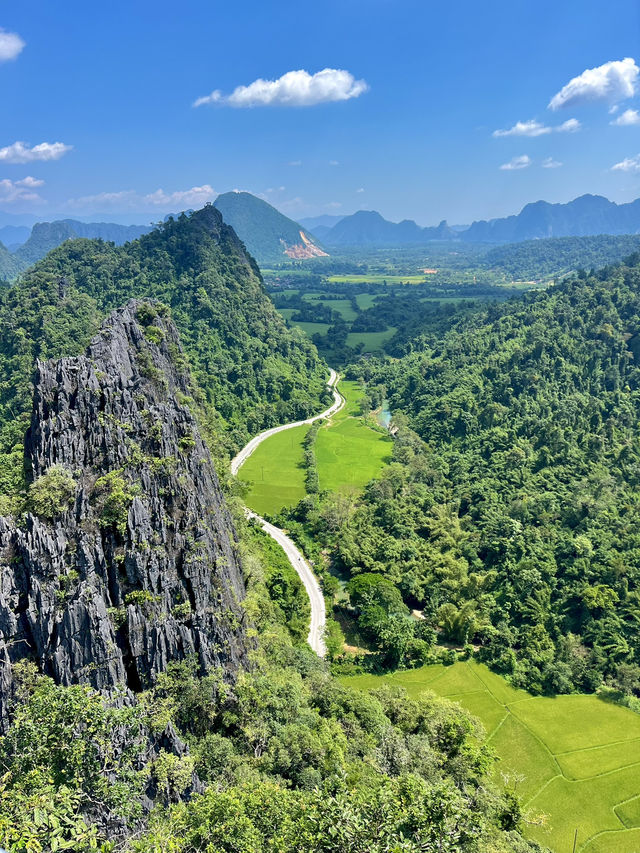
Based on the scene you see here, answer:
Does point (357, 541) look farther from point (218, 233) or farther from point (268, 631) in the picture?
point (218, 233)

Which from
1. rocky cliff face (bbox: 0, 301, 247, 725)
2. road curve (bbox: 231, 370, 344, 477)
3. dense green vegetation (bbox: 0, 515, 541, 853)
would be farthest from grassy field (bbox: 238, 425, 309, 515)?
dense green vegetation (bbox: 0, 515, 541, 853)

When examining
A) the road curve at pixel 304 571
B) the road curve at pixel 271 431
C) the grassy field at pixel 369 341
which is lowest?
the road curve at pixel 304 571

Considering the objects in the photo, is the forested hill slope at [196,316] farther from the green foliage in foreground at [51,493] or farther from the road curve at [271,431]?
the green foliage in foreground at [51,493]

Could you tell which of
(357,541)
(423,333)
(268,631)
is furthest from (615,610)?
(423,333)

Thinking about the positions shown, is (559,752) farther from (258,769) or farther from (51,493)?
(51,493)

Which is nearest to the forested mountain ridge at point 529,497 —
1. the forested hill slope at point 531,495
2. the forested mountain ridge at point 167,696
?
the forested hill slope at point 531,495

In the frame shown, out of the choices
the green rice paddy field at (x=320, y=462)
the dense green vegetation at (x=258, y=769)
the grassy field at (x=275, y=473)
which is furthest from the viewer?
the green rice paddy field at (x=320, y=462)
